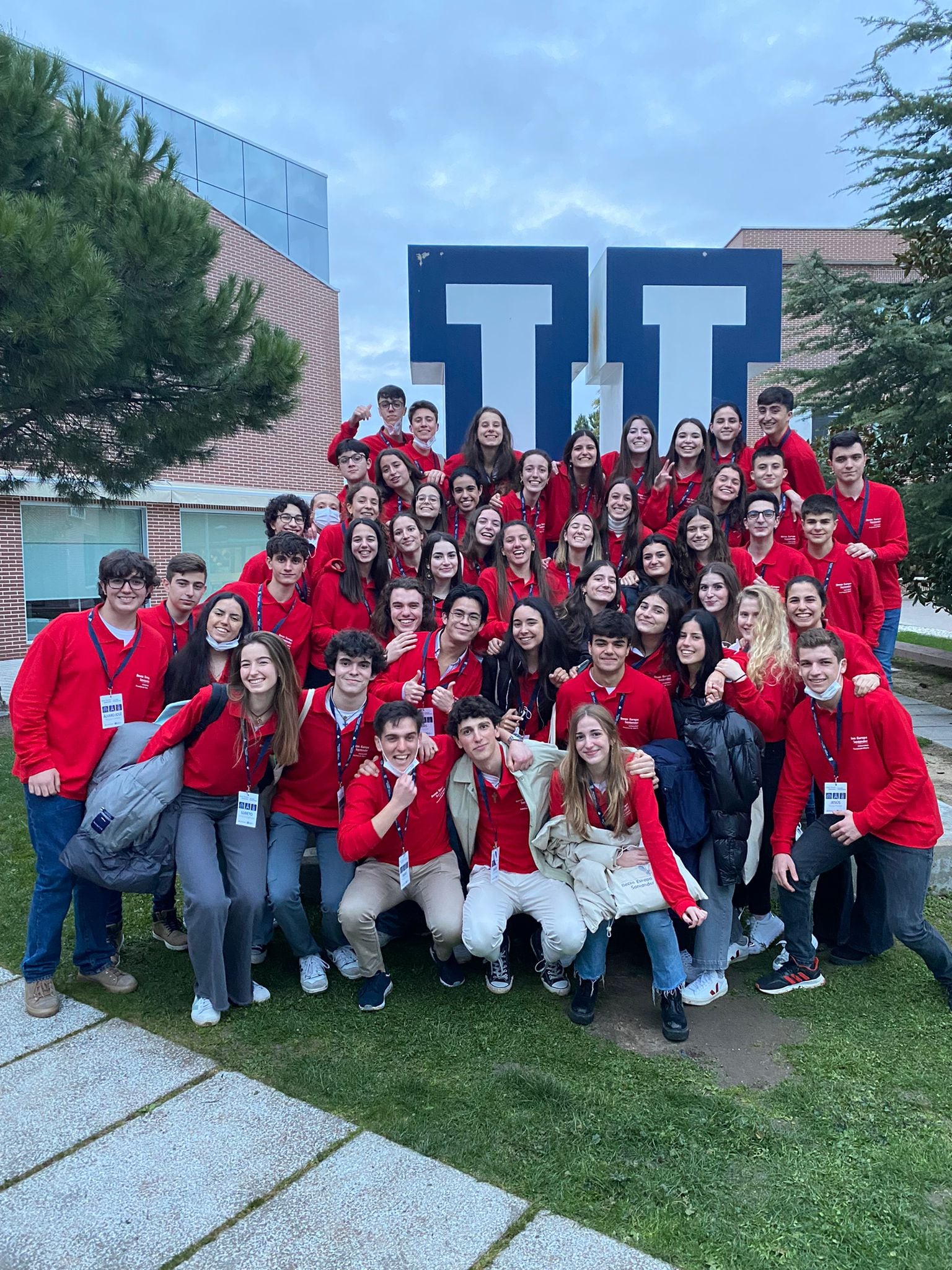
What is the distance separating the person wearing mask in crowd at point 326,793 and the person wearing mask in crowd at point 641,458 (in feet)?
8.54

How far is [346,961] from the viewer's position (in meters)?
3.85

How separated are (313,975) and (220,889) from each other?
627 mm

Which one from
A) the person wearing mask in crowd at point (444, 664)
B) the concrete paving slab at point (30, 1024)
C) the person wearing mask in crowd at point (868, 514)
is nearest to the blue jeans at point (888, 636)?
the person wearing mask in crowd at point (868, 514)

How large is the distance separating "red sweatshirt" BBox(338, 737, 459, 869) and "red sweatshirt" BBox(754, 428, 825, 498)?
3.43 m

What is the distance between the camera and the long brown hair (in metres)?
3.63

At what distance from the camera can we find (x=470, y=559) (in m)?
5.15

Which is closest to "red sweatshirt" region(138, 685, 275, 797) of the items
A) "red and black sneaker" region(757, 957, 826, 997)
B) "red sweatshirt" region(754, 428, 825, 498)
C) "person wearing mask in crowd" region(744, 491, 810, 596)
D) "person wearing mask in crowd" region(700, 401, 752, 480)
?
"red and black sneaker" region(757, 957, 826, 997)

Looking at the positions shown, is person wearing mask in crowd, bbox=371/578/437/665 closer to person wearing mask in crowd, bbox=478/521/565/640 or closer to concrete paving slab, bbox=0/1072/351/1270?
person wearing mask in crowd, bbox=478/521/565/640

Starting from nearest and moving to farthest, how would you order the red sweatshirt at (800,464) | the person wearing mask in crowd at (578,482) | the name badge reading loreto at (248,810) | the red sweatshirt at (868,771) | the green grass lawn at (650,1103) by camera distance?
the green grass lawn at (650,1103) < the red sweatshirt at (868,771) < the name badge reading loreto at (248,810) < the person wearing mask in crowd at (578,482) < the red sweatshirt at (800,464)

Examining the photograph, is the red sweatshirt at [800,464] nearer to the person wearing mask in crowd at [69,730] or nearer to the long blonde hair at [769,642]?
the long blonde hair at [769,642]

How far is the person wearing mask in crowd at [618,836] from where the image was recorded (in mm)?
3389

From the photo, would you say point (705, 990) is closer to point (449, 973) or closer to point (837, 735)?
point (449, 973)

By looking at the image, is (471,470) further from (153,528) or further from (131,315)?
(153,528)

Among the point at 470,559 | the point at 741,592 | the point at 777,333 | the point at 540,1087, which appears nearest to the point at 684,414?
the point at 777,333
